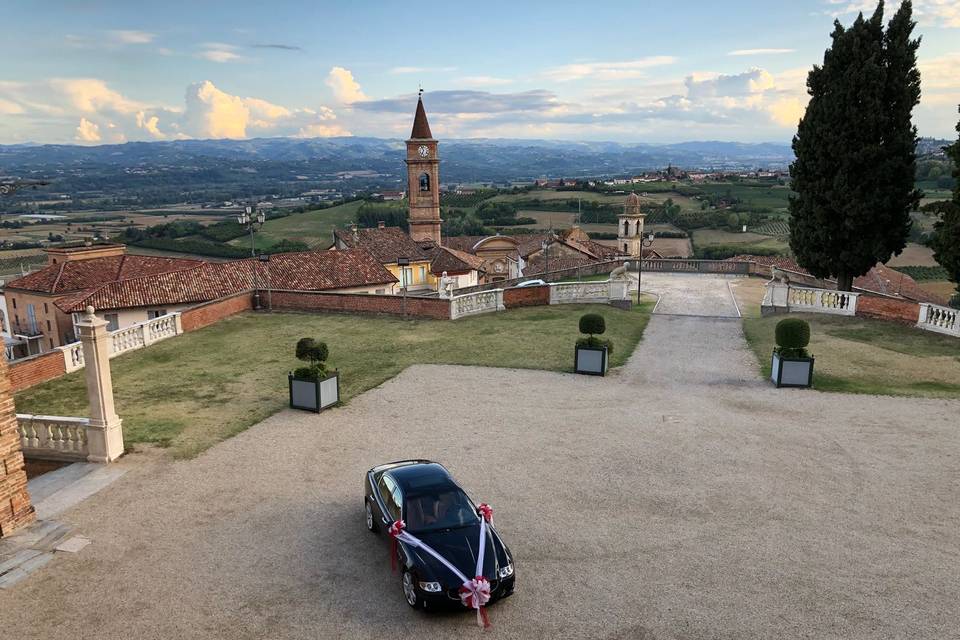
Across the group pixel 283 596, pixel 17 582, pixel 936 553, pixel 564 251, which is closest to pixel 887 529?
pixel 936 553

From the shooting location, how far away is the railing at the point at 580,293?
94.7ft

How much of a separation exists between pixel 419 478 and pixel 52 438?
903cm

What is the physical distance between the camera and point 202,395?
17.2m

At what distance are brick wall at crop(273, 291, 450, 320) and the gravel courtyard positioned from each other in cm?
1085

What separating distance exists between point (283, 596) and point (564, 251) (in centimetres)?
4917

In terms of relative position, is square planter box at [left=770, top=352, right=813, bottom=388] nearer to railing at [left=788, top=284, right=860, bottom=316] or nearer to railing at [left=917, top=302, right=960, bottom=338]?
railing at [left=917, top=302, right=960, bottom=338]

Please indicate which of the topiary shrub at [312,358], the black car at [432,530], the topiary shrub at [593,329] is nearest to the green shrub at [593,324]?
the topiary shrub at [593,329]

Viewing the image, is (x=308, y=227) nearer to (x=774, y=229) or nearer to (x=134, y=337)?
(x=774, y=229)

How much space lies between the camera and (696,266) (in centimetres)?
4038

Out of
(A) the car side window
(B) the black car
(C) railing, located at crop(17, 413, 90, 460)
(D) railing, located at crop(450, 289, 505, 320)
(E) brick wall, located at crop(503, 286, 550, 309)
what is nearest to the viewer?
(B) the black car

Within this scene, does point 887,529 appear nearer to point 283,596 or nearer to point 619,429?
point 619,429

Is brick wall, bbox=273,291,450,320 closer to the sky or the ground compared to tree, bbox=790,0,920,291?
closer to the ground

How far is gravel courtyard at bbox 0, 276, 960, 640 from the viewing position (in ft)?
26.0

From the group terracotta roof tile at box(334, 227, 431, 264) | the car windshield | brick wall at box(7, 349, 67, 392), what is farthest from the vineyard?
the car windshield
